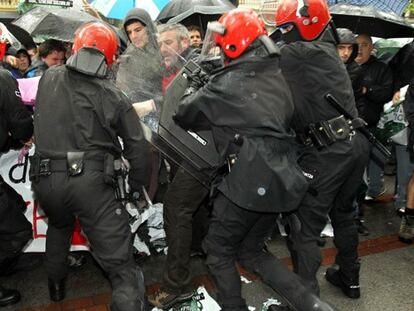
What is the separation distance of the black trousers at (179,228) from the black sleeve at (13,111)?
1.19 metres

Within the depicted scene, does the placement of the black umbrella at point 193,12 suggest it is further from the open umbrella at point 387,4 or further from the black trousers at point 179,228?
the black trousers at point 179,228

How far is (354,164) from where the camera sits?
2.95m

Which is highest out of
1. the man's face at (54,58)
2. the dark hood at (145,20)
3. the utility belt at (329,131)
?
the dark hood at (145,20)

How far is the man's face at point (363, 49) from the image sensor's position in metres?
4.63

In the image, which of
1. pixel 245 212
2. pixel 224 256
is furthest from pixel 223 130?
pixel 224 256

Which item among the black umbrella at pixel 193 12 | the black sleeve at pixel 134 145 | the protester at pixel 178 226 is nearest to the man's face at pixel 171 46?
the protester at pixel 178 226

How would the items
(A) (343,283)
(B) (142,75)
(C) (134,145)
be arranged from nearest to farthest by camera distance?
(C) (134,145) → (B) (142,75) → (A) (343,283)

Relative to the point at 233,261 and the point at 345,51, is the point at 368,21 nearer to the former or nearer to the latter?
the point at 345,51

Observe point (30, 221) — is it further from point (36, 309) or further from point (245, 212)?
point (245, 212)

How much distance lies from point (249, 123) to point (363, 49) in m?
2.91

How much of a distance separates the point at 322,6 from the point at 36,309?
3099 mm

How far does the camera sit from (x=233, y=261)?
2.79 metres

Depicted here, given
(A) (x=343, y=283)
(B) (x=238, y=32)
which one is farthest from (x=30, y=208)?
(A) (x=343, y=283)

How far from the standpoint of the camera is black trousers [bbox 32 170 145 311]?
2.66 m
